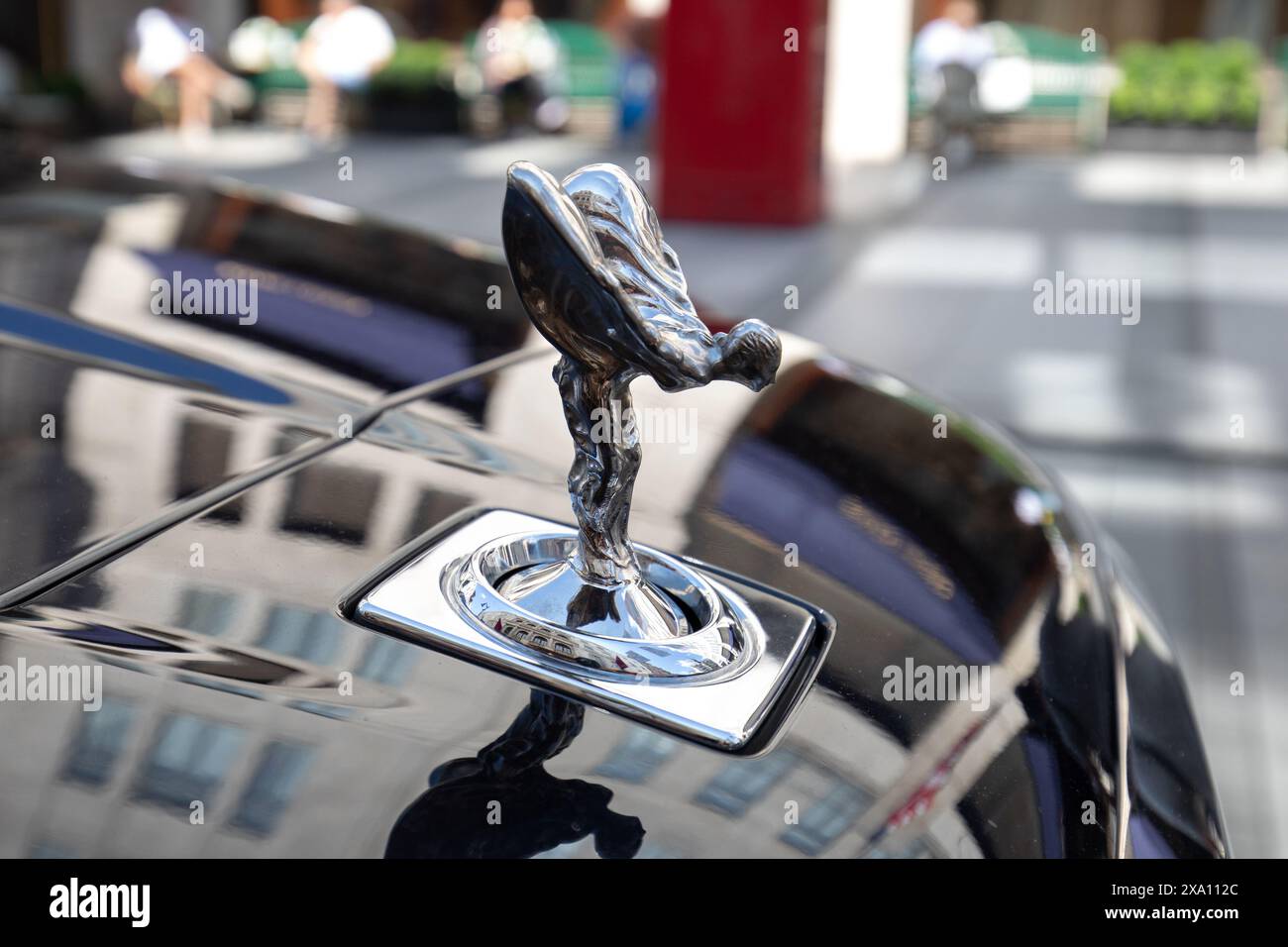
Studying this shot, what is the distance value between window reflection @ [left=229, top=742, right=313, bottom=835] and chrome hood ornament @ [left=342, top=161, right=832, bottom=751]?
16 cm

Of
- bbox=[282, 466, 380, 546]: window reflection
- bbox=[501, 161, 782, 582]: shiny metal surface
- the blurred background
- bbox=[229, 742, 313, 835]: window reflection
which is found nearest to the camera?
bbox=[229, 742, 313, 835]: window reflection

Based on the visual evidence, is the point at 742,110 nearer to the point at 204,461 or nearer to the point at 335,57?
the point at 335,57

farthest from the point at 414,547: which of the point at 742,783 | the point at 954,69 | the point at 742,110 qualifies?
the point at 954,69

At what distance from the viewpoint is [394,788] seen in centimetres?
86

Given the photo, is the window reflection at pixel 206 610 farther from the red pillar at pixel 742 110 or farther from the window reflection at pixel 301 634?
the red pillar at pixel 742 110

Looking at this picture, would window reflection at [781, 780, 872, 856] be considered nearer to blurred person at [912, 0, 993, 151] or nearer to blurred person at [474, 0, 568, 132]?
blurred person at [912, 0, 993, 151]

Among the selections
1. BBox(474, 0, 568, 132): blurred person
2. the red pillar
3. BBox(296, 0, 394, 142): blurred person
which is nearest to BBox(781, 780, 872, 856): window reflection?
the red pillar

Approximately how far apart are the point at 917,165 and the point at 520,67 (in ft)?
16.2

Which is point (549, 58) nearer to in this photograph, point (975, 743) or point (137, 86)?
point (137, 86)

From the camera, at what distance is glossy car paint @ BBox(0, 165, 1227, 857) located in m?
0.86

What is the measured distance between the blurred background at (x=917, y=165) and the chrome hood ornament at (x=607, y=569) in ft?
5.23

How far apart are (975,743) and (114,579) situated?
2.41 feet

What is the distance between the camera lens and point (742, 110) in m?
Answer: 9.58
